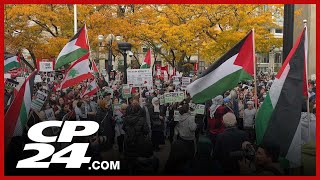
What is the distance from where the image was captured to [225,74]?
809 cm

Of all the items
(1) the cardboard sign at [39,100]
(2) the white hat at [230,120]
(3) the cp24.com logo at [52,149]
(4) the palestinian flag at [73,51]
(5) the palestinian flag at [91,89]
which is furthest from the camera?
(5) the palestinian flag at [91,89]

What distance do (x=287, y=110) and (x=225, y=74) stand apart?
1791mm

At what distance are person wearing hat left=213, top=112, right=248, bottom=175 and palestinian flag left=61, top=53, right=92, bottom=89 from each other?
540 cm

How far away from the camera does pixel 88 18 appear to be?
86.0 feet

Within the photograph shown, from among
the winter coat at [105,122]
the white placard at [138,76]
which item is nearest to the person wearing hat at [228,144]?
the winter coat at [105,122]

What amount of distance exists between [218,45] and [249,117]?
45.7 ft

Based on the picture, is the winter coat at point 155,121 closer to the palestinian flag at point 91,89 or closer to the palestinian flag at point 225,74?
the palestinian flag at point 91,89

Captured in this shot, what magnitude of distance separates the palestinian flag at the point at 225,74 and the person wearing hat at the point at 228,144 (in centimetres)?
72

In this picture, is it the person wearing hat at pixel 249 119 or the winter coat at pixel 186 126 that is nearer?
the winter coat at pixel 186 126

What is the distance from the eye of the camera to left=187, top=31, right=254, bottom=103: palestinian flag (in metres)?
8.09

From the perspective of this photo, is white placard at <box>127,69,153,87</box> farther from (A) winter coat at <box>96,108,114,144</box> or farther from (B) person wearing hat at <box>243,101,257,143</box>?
(B) person wearing hat at <box>243,101,257,143</box>

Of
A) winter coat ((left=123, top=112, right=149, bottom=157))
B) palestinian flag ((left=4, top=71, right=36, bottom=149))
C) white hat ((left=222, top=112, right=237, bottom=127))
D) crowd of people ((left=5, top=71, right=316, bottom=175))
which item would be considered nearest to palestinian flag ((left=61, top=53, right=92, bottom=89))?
crowd of people ((left=5, top=71, right=316, bottom=175))

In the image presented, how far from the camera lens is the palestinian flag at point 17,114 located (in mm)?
7594

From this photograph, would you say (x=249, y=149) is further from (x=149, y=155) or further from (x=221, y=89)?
(x=149, y=155)
